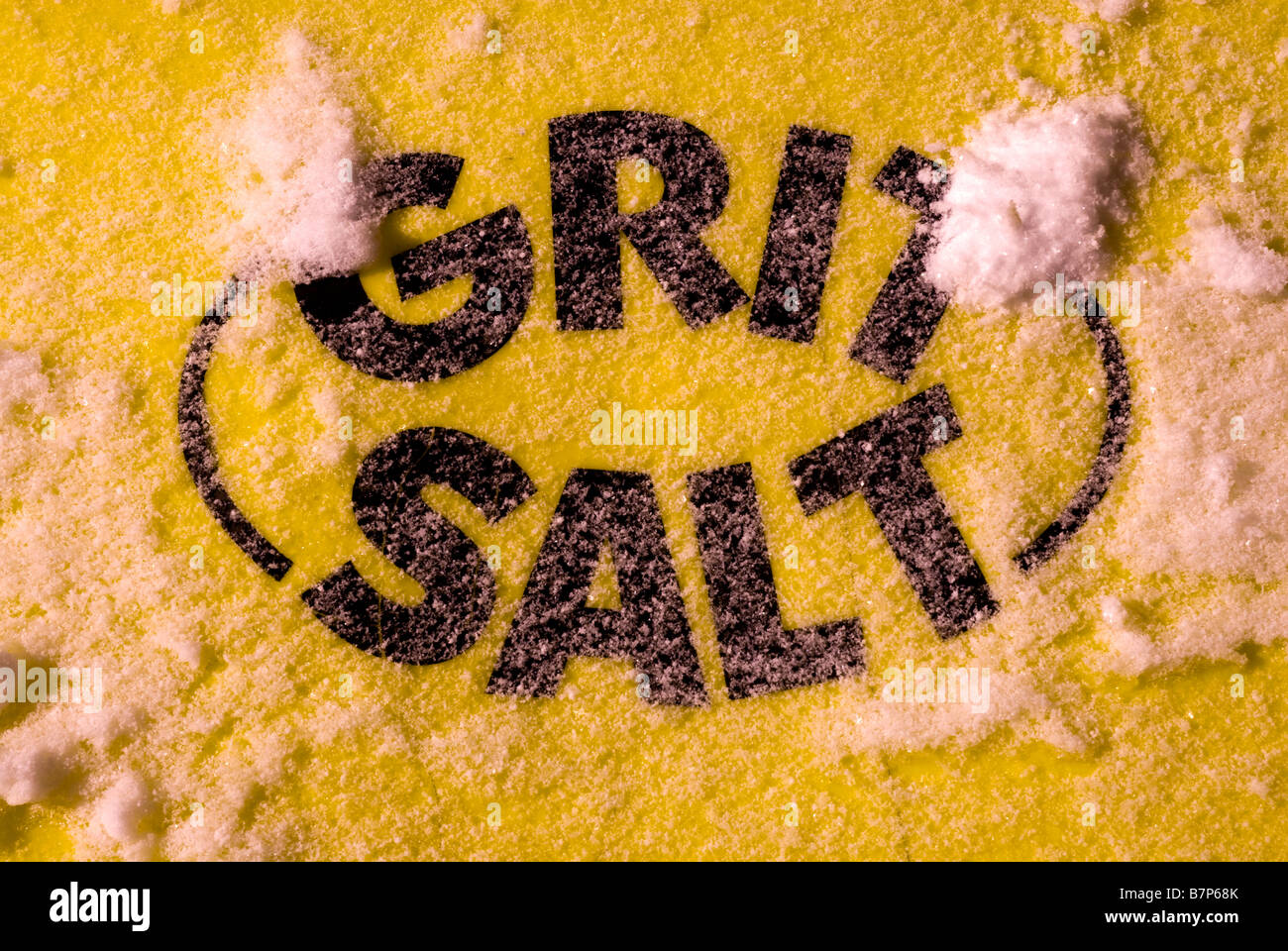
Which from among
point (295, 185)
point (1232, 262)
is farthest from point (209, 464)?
point (1232, 262)

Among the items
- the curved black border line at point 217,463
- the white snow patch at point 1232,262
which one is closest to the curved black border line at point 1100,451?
the curved black border line at point 217,463

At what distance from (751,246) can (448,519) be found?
539 mm

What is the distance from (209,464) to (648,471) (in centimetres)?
58

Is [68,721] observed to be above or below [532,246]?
below

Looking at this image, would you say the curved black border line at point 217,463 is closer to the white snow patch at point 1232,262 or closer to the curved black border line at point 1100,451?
the curved black border line at point 1100,451

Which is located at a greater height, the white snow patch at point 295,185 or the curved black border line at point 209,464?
the white snow patch at point 295,185

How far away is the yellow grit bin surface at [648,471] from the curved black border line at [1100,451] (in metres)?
0.01

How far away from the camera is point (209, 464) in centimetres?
A: 141

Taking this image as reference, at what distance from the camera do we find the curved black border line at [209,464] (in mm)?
1408

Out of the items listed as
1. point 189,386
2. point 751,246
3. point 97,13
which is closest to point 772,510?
point 751,246

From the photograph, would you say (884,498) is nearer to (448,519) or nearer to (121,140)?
(448,519)

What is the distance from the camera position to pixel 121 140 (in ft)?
4.70
